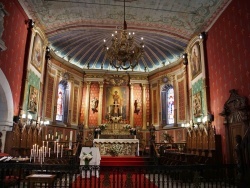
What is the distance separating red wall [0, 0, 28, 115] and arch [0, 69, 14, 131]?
421mm

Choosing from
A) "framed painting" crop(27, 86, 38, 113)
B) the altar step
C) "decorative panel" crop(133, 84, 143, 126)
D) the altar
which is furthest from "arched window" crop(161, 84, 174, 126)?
"framed painting" crop(27, 86, 38, 113)

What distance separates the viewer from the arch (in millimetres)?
8656

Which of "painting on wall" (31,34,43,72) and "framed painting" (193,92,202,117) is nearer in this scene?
"painting on wall" (31,34,43,72)

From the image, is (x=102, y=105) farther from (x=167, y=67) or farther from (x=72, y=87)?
(x=167, y=67)

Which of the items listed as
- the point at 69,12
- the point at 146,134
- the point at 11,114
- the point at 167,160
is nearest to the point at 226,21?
the point at 167,160

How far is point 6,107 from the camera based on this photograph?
29.1 feet

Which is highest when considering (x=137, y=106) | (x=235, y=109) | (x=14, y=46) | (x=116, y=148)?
(x=14, y=46)

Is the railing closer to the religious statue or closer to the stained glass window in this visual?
the stained glass window

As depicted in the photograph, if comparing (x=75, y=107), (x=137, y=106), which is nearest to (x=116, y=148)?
(x=137, y=106)

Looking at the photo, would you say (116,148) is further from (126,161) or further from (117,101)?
(117,101)

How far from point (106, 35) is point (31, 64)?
619 cm

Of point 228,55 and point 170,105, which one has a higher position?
point 228,55

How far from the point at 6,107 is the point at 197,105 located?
9.15m

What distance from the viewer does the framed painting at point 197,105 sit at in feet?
39.5
